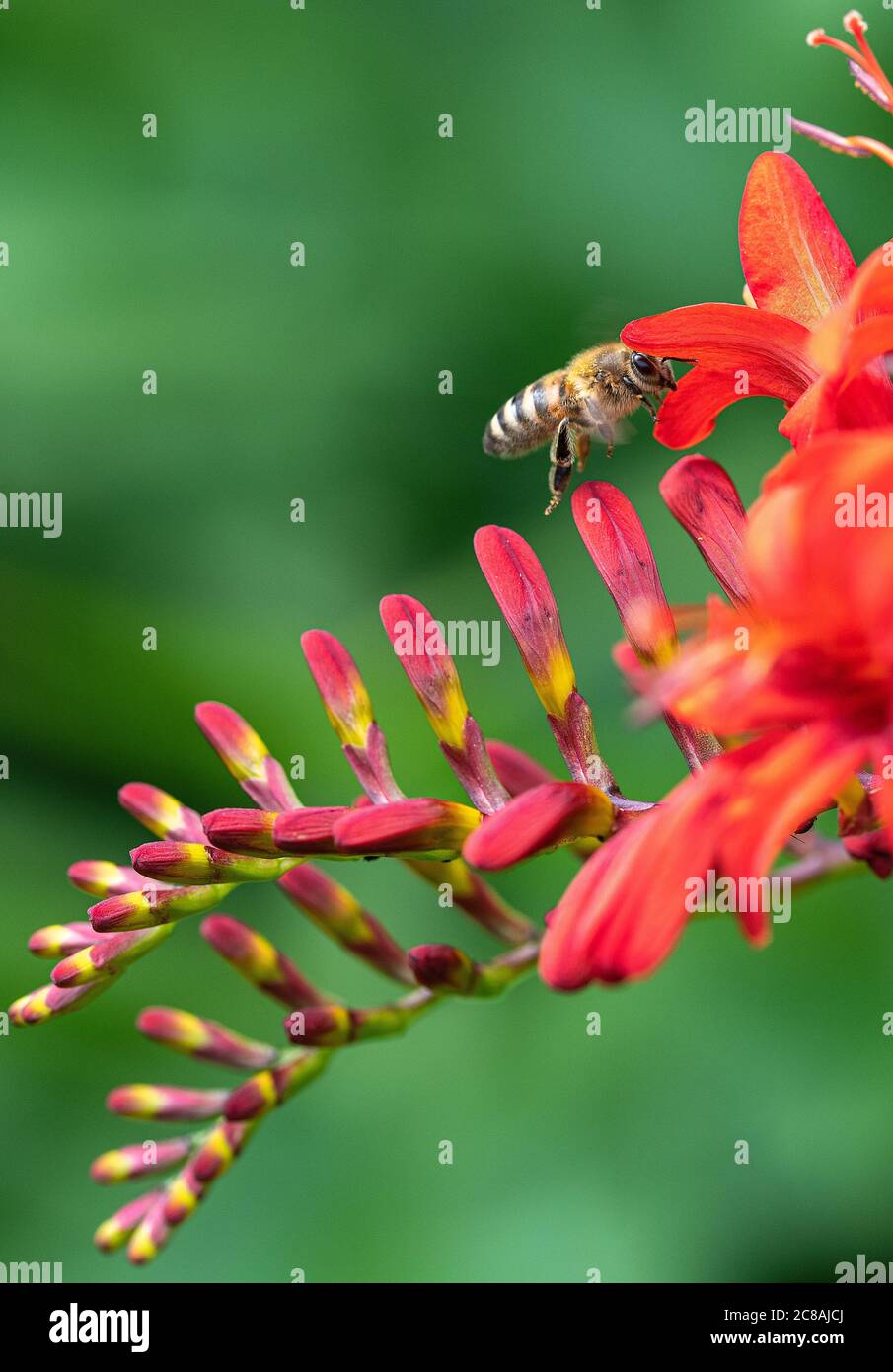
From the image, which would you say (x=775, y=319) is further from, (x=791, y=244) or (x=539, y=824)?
(x=539, y=824)

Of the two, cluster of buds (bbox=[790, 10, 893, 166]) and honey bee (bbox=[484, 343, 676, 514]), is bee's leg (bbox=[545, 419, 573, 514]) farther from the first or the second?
cluster of buds (bbox=[790, 10, 893, 166])

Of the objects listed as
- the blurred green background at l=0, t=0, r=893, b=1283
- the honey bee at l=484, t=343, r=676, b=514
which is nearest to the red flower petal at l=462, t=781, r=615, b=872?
the honey bee at l=484, t=343, r=676, b=514

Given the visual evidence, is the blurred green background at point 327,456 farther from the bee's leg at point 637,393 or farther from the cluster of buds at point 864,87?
the cluster of buds at point 864,87

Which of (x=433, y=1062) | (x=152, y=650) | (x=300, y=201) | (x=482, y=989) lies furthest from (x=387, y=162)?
(x=482, y=989)

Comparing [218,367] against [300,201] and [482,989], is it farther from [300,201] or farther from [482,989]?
[482,989]

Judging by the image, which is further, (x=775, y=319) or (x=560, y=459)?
(x=560, y=459)

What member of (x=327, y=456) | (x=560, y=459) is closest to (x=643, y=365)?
(x=560, y=459)

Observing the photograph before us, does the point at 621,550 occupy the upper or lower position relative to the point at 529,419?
lower
